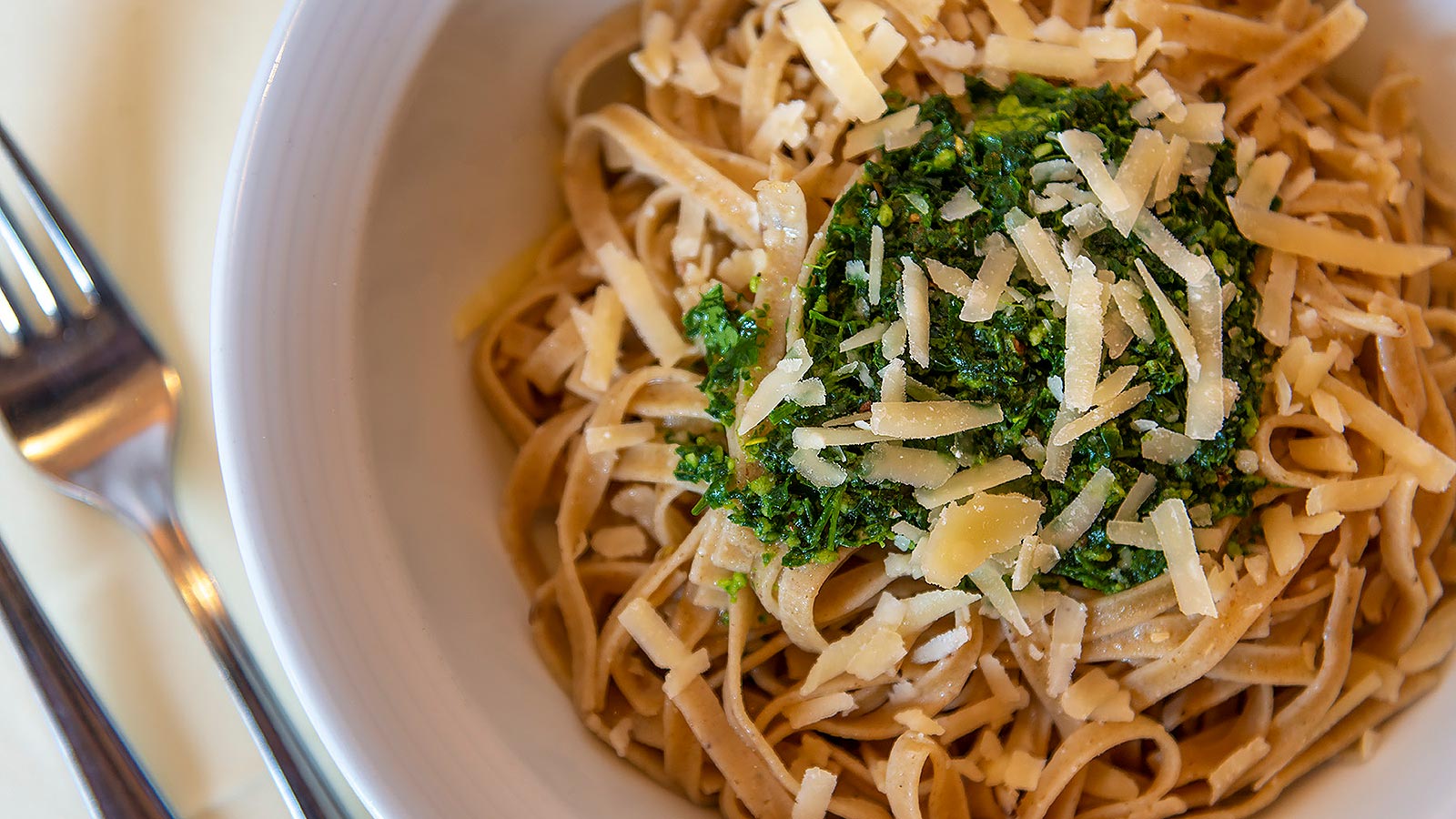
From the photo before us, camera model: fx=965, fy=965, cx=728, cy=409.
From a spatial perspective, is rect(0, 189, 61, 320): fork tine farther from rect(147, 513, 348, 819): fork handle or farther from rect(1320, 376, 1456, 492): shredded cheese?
rect(1320, 376, 1456, 492): shredded cheese

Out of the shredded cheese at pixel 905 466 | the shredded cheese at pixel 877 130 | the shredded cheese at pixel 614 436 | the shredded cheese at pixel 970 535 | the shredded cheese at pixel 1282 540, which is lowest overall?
the shredded cheese at pixel 1282 540

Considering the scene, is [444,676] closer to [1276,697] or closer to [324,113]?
[324,113]

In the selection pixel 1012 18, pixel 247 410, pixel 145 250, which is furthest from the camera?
pixel 145 250

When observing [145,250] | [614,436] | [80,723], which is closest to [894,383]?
[614,436]

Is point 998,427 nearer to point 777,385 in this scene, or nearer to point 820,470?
point 820,470

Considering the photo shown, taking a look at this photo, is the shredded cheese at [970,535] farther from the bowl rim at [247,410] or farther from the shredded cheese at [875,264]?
the bowl rim at [247,410]

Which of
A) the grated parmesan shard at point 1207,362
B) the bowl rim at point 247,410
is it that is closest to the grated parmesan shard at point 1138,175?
the grated parmesan shard at point 1207,362

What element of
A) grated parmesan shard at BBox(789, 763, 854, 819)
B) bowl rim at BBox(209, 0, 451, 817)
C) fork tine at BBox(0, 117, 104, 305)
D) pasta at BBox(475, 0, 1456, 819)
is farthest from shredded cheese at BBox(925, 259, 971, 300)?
fork tine at BBox(0, 117, 104, 305)
